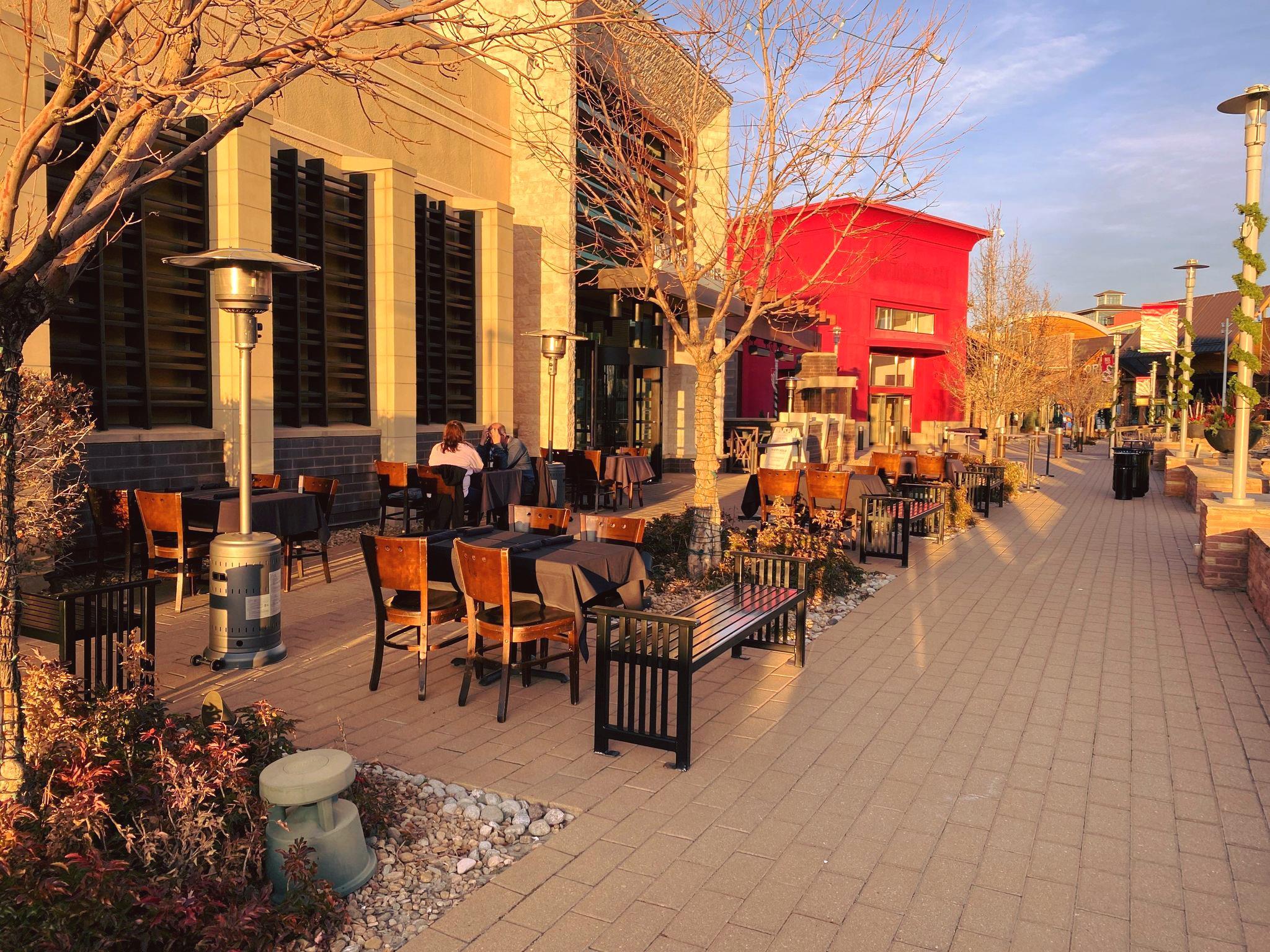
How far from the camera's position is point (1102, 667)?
663cm

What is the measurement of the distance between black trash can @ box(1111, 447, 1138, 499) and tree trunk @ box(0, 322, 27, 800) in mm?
20379

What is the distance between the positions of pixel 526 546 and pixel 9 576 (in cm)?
333

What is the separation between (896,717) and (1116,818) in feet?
4.78

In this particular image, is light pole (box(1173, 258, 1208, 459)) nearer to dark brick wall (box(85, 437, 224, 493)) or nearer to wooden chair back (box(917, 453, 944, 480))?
wooden chair back (box(917, 453, 944, 480))

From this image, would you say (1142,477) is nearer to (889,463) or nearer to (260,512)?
(889,463)

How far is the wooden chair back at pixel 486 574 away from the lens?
17.4 ft

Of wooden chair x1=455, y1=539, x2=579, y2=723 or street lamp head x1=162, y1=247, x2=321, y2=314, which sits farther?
street lamp head x1=162, y1=247, x2=321, y2=314

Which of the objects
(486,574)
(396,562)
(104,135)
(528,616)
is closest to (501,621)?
(528,616)

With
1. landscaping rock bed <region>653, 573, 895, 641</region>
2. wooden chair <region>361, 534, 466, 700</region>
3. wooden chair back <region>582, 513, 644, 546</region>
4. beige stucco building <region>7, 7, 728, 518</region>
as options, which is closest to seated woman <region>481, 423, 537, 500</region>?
beige stucco building <region>7, 7, 728, 518</region>

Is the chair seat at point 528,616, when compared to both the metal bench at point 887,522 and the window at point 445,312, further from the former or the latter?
the window at point 445,312

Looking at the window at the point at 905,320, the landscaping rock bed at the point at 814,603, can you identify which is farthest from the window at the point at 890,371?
the landscaping rock bed at the point at 814,603

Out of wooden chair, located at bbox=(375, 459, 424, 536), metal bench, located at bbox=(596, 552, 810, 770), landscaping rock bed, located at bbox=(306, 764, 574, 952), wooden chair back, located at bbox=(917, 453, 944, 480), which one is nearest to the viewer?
landscaping rock bed, located at bbox=(306, 764, 574, 952)

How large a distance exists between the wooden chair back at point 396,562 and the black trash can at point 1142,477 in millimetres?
18422

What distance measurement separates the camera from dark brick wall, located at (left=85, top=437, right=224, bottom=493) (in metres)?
9.07
